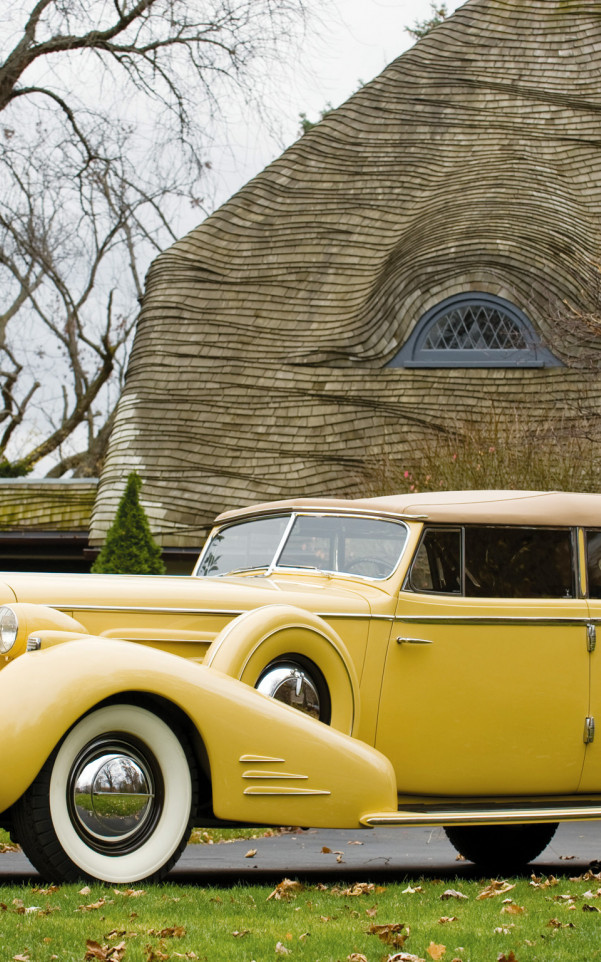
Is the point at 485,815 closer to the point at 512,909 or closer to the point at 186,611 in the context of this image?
the point at 512,909

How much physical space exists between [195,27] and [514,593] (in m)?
12.8

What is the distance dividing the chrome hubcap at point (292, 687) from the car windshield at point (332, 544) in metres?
0.80

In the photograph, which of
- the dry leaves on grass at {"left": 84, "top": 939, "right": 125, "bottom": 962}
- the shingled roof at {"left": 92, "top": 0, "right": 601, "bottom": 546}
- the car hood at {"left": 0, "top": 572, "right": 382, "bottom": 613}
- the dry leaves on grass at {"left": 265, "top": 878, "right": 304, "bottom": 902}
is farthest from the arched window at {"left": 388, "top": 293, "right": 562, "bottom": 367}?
the dry leaves on grass at {"left": 84, "top": 939, "right": 125, "bottom": 962}

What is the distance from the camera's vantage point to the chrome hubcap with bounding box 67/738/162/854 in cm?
455

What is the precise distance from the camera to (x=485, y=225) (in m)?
16.7

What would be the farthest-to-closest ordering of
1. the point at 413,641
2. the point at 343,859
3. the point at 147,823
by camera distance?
1. the point at 343,859
2. the point at 413,641
3. the point at 147,823

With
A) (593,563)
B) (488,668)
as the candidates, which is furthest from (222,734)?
(593,563)

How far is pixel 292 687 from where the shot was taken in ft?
17.2

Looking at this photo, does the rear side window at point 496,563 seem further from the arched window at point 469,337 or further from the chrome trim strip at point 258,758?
the arched window at point 469,337

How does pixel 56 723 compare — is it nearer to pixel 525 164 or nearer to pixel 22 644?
pixel 22 644

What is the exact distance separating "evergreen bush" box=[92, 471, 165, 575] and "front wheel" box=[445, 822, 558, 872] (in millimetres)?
8869

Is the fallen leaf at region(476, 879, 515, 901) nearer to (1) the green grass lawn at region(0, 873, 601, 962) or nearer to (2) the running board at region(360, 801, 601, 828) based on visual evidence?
(1) the green grass lawn at region(0, 873, 601, 962)

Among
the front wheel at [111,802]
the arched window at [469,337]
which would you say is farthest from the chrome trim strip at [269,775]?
the arched window at [469,337]

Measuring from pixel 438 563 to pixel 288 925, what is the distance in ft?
7.09
